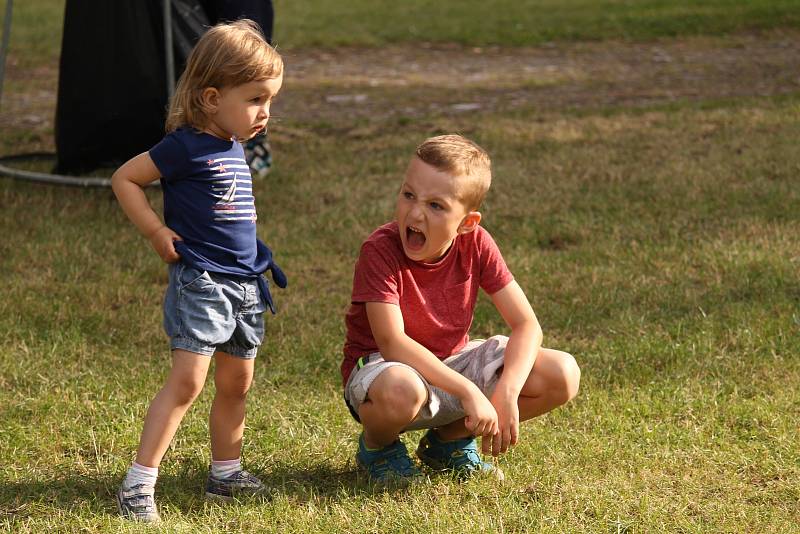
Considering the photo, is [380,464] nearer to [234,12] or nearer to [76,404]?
[76,404]

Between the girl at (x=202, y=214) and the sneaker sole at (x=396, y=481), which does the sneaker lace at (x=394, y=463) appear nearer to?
the sneaker sole at (x=396, y=481)

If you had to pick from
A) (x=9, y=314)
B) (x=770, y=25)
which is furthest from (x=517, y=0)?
(x=9, y=314)

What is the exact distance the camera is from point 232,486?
3088mm

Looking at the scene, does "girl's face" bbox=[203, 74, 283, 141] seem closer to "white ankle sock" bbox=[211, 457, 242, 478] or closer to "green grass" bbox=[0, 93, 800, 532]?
"white ankle sock" bbox=[211, 457, 242, 478]

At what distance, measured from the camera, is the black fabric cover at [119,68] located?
20.5ft

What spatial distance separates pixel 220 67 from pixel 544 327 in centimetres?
208

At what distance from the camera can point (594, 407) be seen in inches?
145

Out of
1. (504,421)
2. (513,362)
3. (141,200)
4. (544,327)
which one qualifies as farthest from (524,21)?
(141,200)

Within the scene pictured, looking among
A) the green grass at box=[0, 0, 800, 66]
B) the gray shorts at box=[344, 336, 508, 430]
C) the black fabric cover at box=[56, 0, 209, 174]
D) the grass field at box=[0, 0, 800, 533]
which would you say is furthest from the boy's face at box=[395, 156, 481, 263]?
the green grass at box=[0, 0, 800, 66]

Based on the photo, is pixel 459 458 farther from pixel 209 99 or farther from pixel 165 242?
pixel 209 99

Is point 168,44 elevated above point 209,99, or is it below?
below

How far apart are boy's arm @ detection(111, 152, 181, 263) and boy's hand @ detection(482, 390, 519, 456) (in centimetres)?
90

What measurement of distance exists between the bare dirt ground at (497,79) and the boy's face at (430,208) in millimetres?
5436

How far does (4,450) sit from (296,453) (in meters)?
0.85
